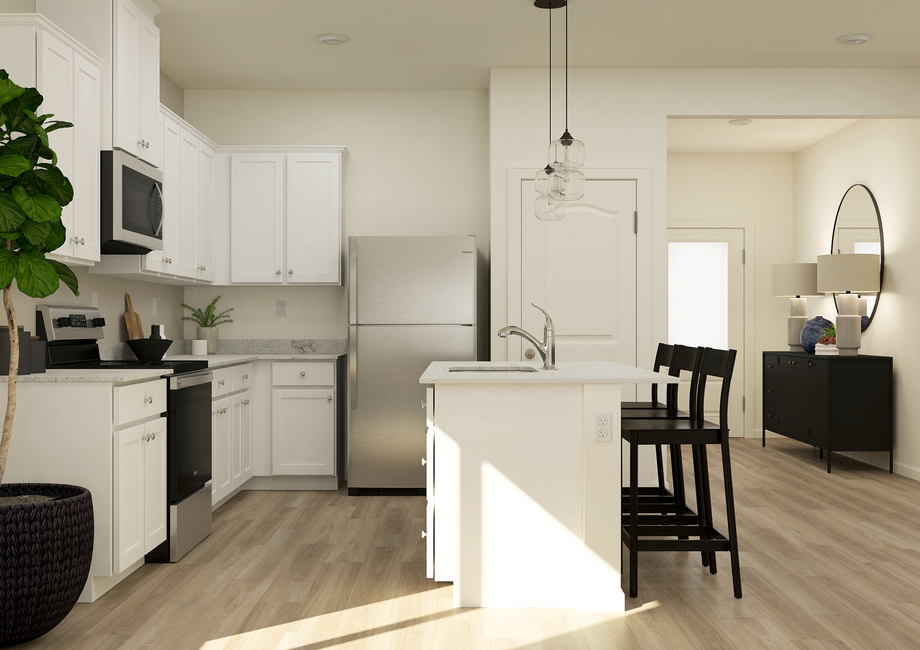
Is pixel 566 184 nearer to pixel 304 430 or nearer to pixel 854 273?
pixel 304 430

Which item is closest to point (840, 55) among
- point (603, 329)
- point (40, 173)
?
point (603, 329)

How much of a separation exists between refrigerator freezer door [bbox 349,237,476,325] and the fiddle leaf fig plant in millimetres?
2164

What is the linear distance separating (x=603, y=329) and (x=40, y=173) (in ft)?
10.4

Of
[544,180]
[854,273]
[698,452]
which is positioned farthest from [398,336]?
[854,273]

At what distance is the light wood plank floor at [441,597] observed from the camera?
235cm

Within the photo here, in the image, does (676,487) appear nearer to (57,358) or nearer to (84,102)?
(57,358)

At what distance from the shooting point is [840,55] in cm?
427

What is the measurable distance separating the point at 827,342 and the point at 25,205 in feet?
17.9

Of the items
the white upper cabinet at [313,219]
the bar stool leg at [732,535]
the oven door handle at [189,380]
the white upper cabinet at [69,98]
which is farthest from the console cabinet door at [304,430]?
the bar stool leg at [732,535]

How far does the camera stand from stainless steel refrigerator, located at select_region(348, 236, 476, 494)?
4363 millimetres

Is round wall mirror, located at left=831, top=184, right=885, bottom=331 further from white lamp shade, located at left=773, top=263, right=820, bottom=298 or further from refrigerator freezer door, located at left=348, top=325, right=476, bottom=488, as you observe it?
refrigerator freezer door, located at left=348, top=325, right=476, bottom=488

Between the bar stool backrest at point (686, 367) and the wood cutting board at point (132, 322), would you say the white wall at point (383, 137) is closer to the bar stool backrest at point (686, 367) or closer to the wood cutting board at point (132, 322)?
the wood cutting board at point (132, 322)

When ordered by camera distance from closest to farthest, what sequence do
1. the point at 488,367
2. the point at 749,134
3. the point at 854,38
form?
the point at 488,367 < the point at 854,38 < the point at 749,134

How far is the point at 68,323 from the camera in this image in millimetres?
3303
